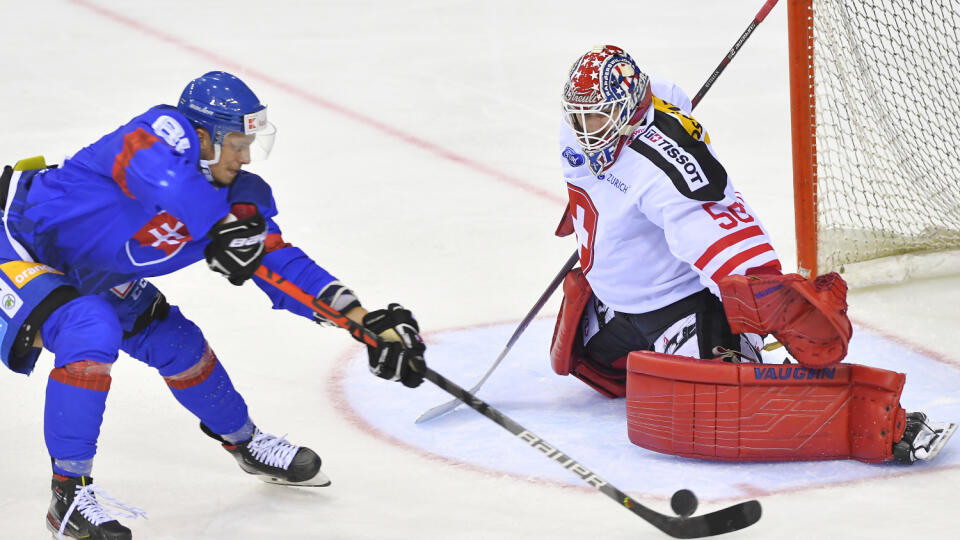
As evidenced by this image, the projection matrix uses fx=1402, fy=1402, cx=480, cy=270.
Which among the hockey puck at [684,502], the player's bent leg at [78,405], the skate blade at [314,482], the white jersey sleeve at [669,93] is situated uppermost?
the white jersey sleeve at [669,93]

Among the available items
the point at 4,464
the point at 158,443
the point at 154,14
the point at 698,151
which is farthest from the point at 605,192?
the point at 154,14

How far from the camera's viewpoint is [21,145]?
19.5 ft

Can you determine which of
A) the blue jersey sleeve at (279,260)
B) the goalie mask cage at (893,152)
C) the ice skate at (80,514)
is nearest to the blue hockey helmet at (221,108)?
the blue jersey sleeve at (279,260)

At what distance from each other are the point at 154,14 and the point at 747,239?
230 inches

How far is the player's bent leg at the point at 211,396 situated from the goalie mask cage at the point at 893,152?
1881 millimetres

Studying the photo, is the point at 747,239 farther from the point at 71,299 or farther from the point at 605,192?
the point at 71,299

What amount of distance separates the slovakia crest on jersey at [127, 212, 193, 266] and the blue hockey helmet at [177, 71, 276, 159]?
206mm

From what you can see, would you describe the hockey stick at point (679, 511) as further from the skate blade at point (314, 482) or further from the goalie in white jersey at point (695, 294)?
the skate blade at point (314, 482)

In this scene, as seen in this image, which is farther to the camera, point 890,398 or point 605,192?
point 605,192

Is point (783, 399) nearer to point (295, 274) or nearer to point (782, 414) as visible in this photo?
point (782, 414)

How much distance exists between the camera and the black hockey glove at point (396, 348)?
2818 mm

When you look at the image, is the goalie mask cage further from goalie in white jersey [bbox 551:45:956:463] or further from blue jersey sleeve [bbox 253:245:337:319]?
blue jersey sleeve [bbox 253:245:337:319]

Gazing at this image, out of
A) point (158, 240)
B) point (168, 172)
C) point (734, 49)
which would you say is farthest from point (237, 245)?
point (734, 49)

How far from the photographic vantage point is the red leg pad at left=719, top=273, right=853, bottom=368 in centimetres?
309
